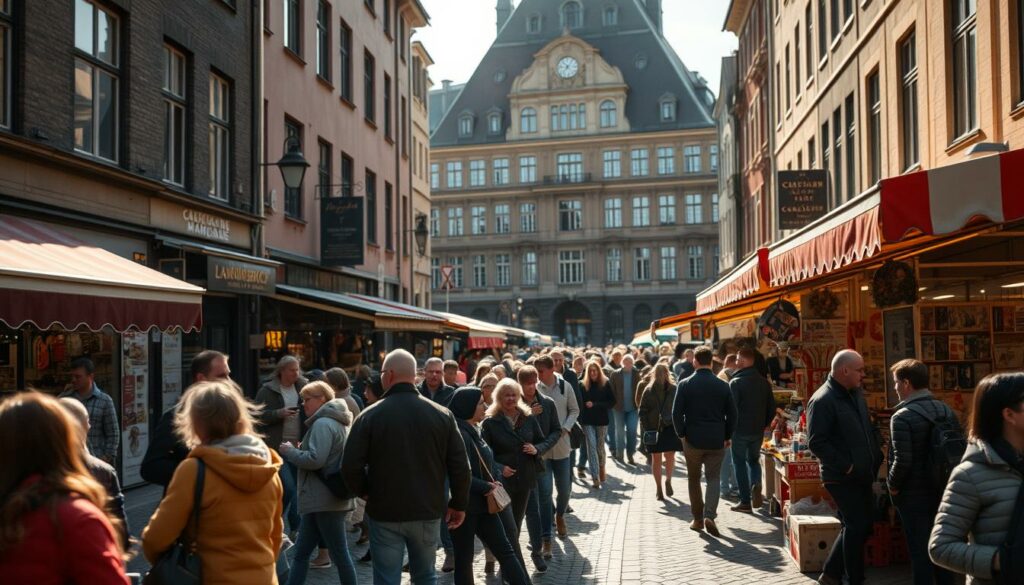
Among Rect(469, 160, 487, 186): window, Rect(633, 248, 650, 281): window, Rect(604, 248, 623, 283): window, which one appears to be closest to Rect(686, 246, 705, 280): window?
Rect(633, 248, 650, 281): window

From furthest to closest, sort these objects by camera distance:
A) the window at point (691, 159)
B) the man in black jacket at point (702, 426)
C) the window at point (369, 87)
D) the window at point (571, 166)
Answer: the window at point (571, 166) < the window at point (691, 159) < the window at point (369, 87) < the man in black jacket at point (702, 426)

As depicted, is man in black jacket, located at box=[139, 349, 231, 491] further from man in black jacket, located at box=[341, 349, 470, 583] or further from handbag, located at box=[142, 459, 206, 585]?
handbag, located at box=[142, 459, 206, 585]


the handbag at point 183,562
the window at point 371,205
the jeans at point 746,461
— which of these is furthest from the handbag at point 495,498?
the window at point 371,205

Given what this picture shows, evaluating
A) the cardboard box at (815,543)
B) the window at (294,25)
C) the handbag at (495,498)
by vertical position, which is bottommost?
the cardboard box at (815,543)

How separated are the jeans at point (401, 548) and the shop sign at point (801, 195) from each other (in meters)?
15.6

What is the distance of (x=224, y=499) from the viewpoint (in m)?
4.47

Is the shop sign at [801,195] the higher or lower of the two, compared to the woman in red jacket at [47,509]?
higher

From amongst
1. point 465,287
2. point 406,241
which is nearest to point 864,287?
point 406,241

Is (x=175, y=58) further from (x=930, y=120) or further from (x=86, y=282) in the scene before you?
(x=930, y=120)

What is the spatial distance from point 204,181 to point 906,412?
1163cm

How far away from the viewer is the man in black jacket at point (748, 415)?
11.9 m

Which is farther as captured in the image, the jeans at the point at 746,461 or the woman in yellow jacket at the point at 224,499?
the jeans at the point at 746,461

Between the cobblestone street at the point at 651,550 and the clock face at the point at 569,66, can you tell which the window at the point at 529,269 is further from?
the cobblestone street at the point at 651,550

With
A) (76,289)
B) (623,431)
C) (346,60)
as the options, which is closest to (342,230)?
(346,60)
